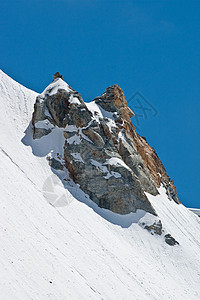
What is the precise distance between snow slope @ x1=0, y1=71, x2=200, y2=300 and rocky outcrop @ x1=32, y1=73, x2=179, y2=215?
1.41 meters

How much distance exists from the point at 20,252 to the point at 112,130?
88.5 feet

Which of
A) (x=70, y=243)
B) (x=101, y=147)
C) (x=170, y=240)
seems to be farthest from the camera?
(x=101, y=147)

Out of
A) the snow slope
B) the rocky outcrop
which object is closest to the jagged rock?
the snow slope

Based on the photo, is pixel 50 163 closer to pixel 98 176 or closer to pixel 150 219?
pixel 98 176

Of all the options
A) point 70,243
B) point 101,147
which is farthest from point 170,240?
point 70,243

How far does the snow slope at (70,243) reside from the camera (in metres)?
21.0

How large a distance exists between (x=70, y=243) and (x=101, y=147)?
16143 millimetres

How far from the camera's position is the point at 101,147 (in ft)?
140

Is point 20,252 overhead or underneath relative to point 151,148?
underneath

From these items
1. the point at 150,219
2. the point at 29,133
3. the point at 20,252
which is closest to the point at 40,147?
the point at 29,133

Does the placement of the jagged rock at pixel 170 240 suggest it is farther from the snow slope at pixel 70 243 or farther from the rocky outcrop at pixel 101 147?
the rocky outcrop at pixel 101 147

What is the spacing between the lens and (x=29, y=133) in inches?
1688

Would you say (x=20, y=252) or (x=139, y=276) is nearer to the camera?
(x=20, y=252)

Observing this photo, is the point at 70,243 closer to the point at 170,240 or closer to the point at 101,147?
the point at 170,240
